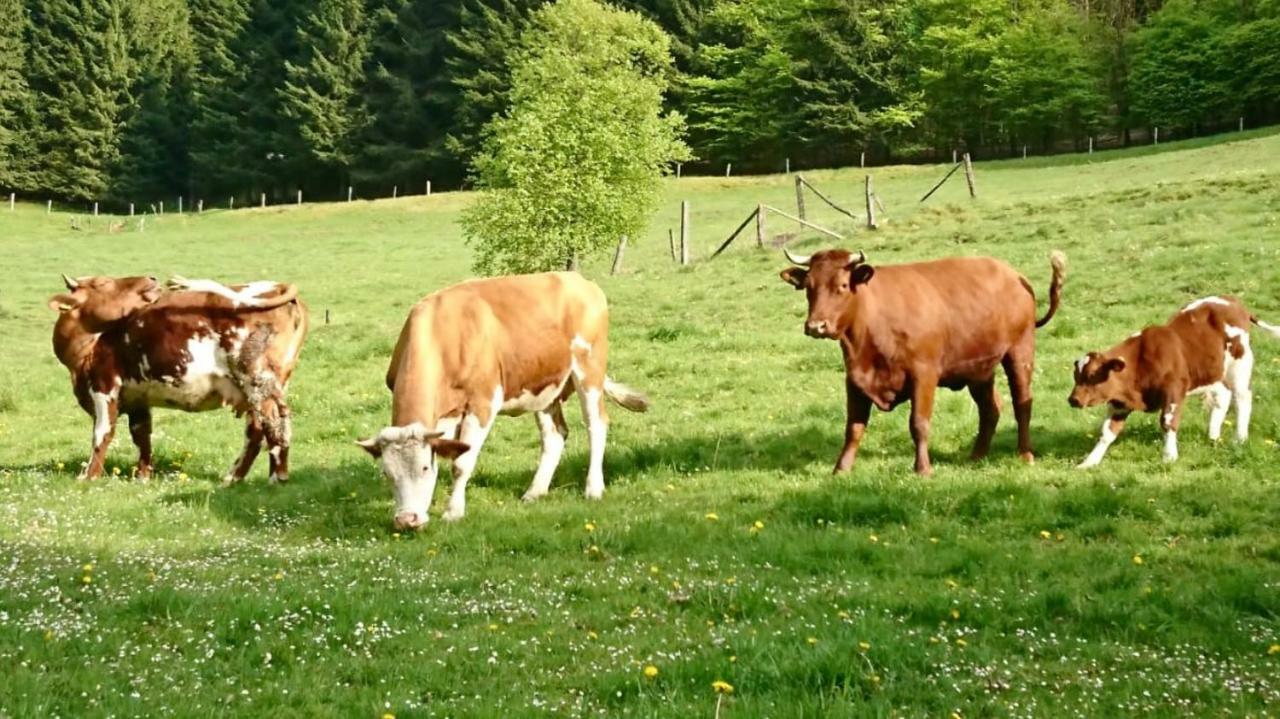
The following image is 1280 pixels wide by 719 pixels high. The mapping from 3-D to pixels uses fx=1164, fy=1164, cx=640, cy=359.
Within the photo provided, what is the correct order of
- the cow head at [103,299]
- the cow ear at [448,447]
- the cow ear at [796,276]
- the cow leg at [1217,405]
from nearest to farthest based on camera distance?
1. the cow ear at [448,447]
2. the cow leg at [1217,405]
3. the cow ear at [796,276]
4. the cow head at [103,299]

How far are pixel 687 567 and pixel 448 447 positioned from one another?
2.75 m

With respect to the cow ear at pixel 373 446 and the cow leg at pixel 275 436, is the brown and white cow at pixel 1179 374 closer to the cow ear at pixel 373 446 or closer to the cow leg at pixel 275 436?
the cow ear at pixel 373 446

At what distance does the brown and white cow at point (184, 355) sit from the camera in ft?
44.4

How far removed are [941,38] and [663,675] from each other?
8414 centimetres

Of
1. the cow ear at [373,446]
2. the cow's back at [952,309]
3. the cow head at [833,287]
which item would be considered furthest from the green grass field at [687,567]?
the cow head at [833,287]

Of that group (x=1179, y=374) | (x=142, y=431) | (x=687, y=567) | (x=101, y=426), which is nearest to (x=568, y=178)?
(x=142, y=431)

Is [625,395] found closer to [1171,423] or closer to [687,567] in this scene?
[687,567]

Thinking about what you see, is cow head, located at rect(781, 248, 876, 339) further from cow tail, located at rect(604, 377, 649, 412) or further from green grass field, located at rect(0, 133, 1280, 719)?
cow tail, located at rect(604, 377, 649, 412)

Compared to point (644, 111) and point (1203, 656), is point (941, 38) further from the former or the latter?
point (1203, 656)

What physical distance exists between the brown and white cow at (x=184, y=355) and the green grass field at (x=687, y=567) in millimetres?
713

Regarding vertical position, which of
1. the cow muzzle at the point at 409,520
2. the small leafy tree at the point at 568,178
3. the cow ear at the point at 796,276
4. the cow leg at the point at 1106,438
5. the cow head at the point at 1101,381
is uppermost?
the small leafy tree at the point at 568,178

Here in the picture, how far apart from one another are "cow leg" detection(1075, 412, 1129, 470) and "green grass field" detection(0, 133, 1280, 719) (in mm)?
213

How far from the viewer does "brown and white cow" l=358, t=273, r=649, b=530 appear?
34.5ft

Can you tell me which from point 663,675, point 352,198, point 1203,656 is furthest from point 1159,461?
point 352,198
